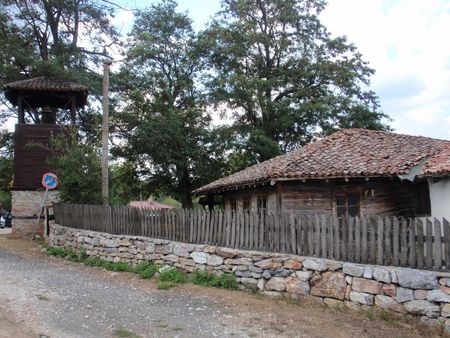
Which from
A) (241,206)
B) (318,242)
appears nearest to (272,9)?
(241,206)

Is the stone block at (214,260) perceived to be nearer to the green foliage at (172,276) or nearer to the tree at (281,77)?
the green foliage at (172,276)

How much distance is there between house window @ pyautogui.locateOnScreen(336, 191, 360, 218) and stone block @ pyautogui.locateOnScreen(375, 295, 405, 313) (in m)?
5.52

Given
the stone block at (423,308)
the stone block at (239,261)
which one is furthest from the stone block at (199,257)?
the stone block at (423,308)

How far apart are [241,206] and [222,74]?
1413cm

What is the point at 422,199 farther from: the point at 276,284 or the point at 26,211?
the point at 26,211

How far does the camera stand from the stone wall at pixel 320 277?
6418 mm

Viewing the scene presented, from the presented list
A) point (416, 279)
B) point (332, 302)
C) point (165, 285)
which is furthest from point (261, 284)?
point (416, 279)

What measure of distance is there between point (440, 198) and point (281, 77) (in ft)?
53.0

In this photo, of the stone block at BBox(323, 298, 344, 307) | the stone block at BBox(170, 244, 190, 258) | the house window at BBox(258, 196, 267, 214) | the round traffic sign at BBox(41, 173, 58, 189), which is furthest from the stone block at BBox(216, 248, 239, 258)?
the round traffic sign at BBox(41, 173, 58, 189)

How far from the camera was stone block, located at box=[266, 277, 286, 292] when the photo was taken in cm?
798

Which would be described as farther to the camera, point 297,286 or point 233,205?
point 233,205

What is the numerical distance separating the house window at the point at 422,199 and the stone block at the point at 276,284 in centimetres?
654

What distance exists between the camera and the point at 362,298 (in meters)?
7.04

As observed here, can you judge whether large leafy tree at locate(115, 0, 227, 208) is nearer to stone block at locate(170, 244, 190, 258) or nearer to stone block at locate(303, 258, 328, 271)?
stone block at locate(170, 244, 190, 258)
